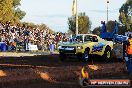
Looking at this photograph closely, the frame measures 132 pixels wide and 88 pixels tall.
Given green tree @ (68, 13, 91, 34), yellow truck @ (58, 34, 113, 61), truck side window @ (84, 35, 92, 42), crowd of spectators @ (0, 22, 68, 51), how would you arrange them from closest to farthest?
yellow truck @ (58, 34, 113, 61), truck side window @ (84, 35, 92, 42), crowd of spectators @ (0, 22, 68, 51), green tree @ (68, 13, 91, 34)

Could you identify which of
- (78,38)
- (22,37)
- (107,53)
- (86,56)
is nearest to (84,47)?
(86,56)

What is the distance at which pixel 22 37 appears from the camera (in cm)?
4306

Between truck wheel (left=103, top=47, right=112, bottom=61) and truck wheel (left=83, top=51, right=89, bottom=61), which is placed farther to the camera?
truck wheel (left=103, top=47, right=112, bottom=61)

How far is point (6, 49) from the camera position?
42125 mm

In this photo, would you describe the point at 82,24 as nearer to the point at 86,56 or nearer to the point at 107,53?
the point at 107,53

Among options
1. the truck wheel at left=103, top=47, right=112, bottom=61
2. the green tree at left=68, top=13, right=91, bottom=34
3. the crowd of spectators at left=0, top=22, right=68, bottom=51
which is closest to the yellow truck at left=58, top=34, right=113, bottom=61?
the truck wheel at left=103, top=47, right=112, bottom=61

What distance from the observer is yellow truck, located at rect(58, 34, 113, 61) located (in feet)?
87.5

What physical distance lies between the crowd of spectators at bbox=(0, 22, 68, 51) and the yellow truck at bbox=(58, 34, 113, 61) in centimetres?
1422

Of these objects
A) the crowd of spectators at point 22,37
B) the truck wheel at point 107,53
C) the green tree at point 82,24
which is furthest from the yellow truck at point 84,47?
the green tree at point 82,24

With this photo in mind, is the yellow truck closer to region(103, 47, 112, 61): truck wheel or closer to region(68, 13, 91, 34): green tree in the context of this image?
region(103, 47, 112, 61): truck wheel

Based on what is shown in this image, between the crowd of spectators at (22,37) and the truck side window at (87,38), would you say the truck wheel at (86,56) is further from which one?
the crowd of spectators at (22,37)

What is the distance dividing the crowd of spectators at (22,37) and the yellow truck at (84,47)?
14.2 meters

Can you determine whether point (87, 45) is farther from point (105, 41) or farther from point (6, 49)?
point (6, 49)

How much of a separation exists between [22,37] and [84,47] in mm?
17085
